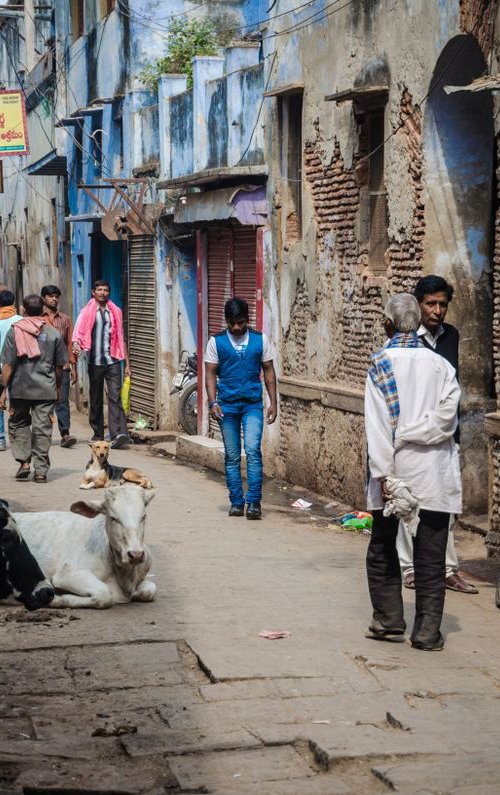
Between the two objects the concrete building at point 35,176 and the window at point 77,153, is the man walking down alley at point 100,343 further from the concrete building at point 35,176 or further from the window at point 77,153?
the concrete building at point 35,176

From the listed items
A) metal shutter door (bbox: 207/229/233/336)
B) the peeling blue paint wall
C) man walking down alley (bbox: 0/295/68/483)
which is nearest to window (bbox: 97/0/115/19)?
the peeling blue paint wall

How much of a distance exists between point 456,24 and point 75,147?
54.7 feet

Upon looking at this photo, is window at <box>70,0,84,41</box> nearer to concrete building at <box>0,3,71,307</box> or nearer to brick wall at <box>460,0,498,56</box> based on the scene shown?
concrete building at <box>0,3,71,307</box>

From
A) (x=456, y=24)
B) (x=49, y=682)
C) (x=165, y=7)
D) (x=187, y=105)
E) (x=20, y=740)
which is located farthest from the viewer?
(x=165, y=7)

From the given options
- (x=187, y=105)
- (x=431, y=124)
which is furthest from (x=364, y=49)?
(x=187, y=105)

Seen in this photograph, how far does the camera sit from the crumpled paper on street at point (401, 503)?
691cm

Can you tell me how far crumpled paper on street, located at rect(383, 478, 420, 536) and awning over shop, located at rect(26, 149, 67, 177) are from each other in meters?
20.7

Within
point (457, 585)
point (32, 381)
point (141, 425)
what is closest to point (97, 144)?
point (141, 425)

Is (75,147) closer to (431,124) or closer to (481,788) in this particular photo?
(431,124)

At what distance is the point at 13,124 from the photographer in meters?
25.8

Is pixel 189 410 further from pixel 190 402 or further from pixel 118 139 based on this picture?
pixel 118 139

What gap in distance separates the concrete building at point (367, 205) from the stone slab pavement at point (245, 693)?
7.45 ft

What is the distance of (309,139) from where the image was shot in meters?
14.1

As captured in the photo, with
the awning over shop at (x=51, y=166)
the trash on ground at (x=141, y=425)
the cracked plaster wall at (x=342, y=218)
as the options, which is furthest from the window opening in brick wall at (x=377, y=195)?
the awning over shop at (x=51, y=166)
